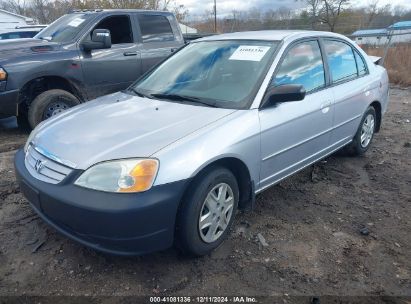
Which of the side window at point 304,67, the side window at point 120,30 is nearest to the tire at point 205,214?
the side window at point 304,67

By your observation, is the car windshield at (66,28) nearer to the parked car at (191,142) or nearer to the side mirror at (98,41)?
the side mirror at (98,41)

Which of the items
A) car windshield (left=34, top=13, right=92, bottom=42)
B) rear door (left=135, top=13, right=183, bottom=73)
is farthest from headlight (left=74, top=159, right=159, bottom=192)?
rear door (left=135, top=13, right=183, bottom=73)

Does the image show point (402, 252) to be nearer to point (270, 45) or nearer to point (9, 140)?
point (270, 45)

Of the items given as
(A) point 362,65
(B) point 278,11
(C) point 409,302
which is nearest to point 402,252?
(C) point 409,302

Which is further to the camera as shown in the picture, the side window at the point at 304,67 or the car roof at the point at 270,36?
the car roof at the point at 270,36

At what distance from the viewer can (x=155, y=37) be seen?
6.70 metres

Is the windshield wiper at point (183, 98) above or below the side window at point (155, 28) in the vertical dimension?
below

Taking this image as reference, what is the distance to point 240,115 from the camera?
9.66 ft

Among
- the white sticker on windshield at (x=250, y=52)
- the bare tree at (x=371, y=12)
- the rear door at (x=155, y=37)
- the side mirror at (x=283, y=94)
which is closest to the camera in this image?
the side mirror at (x=283, y=94)

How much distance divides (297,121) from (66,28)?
4.49 meters

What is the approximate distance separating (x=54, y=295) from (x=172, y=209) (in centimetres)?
97

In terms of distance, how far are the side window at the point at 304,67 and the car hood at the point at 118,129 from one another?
811mm

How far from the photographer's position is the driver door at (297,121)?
125 inches

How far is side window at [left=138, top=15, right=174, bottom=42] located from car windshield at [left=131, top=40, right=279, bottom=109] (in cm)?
288
